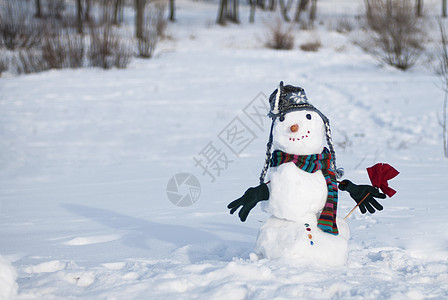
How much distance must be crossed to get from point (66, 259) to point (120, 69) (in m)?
9.42

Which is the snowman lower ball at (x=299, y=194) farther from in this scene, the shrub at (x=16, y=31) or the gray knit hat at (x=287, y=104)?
the shrub at (x=16, y=31)

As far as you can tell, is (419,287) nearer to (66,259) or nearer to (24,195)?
(66,259)

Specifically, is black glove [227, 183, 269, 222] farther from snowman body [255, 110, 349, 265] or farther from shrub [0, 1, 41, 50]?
shrub [0, 1, 41, 50]

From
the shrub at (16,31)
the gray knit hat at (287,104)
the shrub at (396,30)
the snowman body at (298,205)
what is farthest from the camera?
the shrub at (16,31)

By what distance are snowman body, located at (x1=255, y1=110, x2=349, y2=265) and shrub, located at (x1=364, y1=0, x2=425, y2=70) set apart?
354 inches

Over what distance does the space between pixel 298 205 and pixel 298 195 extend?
0.05 m

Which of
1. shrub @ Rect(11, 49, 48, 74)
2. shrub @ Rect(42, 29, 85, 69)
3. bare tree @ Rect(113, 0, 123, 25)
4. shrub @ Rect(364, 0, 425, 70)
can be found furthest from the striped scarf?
bare tree @ Rect(113, 0, 123, 25)

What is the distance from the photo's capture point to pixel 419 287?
184cm

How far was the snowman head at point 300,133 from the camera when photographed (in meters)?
2.06

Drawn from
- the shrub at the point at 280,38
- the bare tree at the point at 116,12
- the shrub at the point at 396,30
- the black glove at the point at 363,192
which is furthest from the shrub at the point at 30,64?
the black glove at the point at 363,192

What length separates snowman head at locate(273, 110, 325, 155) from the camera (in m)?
2.06

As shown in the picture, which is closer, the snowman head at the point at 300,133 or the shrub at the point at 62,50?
the snowman head at the point at 300,133

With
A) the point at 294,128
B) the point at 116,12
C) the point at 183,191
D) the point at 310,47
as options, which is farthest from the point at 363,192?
the point at 116,12

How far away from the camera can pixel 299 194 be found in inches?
79.4
